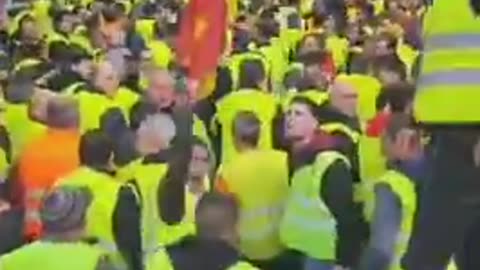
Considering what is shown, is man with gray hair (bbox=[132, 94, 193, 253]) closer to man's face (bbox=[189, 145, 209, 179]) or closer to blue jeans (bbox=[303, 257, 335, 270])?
man's face (bbox=[189, 145, 209, 179])

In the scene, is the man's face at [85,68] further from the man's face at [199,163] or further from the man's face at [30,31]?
the man's face at [199,163]

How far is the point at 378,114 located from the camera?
1058 cm

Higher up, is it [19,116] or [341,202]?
[341,202]

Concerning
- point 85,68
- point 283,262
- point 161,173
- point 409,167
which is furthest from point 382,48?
point 409,167

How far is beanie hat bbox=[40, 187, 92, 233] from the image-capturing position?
6.96 meters

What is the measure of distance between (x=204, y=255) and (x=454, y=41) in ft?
5.41

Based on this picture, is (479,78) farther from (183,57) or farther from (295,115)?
(183,57)

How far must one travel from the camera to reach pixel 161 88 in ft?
38.4

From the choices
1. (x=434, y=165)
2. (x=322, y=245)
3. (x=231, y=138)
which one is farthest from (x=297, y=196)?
(x=434, y=165)

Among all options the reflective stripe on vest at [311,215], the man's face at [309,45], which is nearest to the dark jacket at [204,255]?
the reflective stripe on vest at [311,215]

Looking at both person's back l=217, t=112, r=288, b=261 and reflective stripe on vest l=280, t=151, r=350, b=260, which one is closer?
reflective stripe on vest l=280, t=151, r=350, b=260

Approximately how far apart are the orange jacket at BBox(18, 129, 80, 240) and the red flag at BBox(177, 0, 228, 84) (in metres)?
0.86

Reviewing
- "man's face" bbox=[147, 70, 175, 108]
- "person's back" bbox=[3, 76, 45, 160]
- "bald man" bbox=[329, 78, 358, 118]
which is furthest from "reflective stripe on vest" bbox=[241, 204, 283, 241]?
"person's back" bbox=[3, 76, 45, 160]

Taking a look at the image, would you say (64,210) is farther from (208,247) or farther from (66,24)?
(66,24)
